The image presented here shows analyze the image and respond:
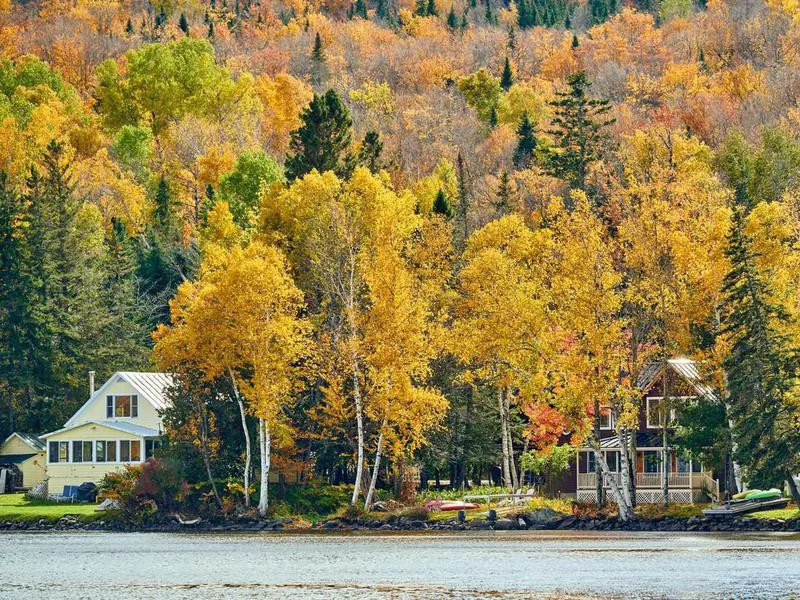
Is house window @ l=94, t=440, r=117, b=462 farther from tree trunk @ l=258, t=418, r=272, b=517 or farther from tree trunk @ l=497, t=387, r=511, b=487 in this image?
tree trunk @ l=497, t=387, r=511, b=487

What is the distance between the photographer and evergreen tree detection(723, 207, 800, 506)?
59688 millimetres

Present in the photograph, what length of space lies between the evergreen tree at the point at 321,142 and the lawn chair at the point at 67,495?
67.1 feet

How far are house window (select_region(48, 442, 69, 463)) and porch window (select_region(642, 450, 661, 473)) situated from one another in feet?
106

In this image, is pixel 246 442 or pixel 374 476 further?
pixel 246 442

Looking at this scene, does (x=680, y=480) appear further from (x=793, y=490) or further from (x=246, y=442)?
(x=246, y=442)

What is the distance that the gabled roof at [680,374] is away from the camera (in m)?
68.9

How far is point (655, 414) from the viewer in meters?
71.2

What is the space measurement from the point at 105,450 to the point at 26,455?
7201mm

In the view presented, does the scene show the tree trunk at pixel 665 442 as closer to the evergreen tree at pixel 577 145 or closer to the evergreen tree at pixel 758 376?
the evergreen tree at pixel 758 376

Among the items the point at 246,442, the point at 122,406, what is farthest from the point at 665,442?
the point at 122,406

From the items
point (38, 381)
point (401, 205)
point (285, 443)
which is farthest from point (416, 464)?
point (38, 381)

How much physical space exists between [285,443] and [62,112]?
80111mm

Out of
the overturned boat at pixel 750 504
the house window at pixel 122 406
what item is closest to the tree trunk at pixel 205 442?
the house window at pixel 122 406

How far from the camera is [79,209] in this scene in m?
105
